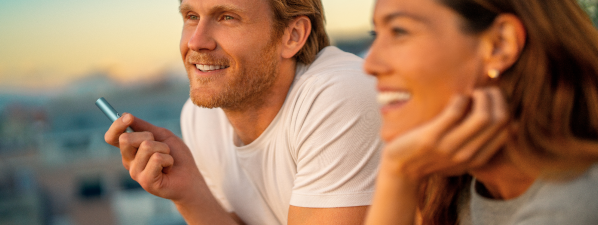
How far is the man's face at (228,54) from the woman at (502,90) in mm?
644

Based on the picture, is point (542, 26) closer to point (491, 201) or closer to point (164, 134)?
point (491, 201)

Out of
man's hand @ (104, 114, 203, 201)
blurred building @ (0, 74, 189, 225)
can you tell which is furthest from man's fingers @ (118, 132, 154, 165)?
blurred building @ (0, 74, 189, 225)

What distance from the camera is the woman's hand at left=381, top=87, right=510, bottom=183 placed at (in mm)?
548

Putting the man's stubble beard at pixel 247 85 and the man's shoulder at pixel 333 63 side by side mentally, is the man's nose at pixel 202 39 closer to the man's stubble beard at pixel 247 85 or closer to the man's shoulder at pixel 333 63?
the man's stubble beard at pixel 247 85

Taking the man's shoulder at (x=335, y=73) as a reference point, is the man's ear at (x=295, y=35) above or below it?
above

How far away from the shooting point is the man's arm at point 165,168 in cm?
112

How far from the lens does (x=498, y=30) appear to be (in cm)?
59

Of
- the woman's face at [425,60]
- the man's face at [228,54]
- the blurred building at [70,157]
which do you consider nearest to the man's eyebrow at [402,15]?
the woman's face at [425,60]

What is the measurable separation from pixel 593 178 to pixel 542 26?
0.66 feet

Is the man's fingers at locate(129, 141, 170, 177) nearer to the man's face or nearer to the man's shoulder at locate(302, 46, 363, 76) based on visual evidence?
the man's face

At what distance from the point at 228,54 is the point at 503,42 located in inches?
30.6

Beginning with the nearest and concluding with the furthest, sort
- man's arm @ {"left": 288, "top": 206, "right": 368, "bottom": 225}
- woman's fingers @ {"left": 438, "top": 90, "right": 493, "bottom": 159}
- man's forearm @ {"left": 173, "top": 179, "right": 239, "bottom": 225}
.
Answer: woman's fingers @ {"left": 438, "top": 90, "right": 493, "bottom": 159} < man's arm @ {"left": 288, "top": 206, "right": 368, "bottom": 225} < man's forearm @ {"left": 173, "top": 179, "right": 239, "bottom": 225}

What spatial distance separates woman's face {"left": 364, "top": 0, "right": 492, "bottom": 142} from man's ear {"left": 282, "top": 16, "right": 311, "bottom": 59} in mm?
706

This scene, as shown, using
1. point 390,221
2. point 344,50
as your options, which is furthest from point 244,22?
point 390,221
